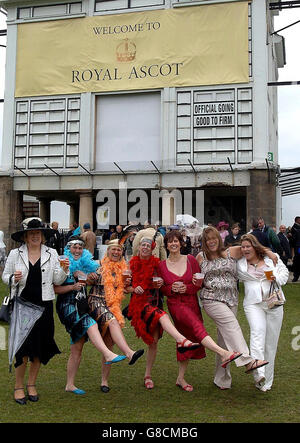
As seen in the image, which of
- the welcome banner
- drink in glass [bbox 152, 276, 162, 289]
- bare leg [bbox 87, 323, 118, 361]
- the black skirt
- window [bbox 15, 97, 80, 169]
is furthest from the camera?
window [bbox 15, 97, 80, 169]

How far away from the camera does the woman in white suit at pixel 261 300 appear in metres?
5.45

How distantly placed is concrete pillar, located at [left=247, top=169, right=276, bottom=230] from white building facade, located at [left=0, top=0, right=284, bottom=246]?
4 cm

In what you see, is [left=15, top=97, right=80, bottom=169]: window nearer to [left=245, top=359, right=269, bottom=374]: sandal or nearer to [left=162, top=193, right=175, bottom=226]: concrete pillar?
[left=162, top=193, right=175, bottom=226]: concrete pillar

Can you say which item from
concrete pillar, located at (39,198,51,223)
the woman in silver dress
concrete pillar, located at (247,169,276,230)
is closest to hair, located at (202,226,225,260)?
the woman in silver dress

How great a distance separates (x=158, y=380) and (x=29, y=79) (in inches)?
729

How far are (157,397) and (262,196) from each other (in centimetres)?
1462

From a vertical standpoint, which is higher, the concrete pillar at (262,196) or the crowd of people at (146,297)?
the concrete pillar at (262,196)

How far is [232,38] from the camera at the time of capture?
64.5 feet

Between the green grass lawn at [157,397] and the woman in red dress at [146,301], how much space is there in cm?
45

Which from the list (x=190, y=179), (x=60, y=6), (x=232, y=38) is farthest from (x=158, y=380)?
(x=60, y=6)

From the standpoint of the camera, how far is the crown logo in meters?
20.7

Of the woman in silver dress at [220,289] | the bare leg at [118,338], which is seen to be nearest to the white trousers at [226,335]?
Result: the woman in silver dress at [220,289]

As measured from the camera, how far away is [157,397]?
17.4 feet

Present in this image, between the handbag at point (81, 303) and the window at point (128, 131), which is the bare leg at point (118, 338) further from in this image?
the window at point (128, 131)
